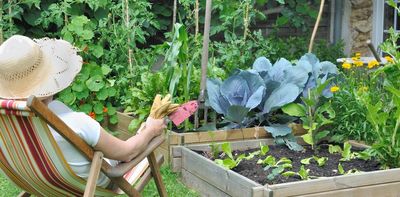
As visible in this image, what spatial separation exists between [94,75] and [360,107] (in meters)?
2.26

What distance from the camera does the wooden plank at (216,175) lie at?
3.17 m

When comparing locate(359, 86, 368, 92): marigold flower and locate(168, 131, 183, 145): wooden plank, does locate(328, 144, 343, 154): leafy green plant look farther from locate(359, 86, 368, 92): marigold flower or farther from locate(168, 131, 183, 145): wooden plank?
locate(168, 131, 183, 145): wooden plank

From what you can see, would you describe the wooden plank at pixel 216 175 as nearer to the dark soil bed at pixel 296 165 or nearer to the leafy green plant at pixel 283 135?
the dark soil bed at pixel 296 165

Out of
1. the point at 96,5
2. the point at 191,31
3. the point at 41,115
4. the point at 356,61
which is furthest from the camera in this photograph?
the point at 191,31

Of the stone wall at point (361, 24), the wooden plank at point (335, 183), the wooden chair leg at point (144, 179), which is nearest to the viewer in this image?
the wooden chair leg at point (144, 179)

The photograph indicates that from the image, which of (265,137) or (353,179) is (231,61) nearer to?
(265,137)

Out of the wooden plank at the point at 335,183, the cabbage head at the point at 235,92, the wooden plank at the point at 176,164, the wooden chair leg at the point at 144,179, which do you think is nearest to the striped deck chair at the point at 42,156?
the wooden chair leg at the point at 144,179

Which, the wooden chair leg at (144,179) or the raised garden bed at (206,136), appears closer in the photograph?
the wooden chair leg at (144,179)

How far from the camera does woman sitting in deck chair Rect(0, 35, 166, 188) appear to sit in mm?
2465

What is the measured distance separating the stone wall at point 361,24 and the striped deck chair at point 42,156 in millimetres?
5466

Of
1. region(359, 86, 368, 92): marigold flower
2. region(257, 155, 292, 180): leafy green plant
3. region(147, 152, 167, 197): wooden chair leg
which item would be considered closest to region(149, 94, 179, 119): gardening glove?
region(147, 152, 167, 197): wooden chair leg

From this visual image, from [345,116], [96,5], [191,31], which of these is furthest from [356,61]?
[191,31]

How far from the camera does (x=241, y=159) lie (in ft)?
12.4

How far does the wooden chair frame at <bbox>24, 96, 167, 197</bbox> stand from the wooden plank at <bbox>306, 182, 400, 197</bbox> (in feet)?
2.73
